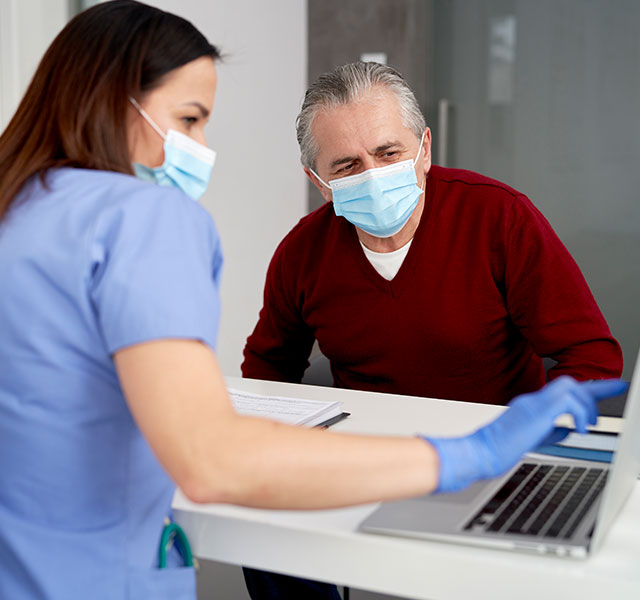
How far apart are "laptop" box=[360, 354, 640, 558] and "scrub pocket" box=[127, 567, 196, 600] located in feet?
0.64

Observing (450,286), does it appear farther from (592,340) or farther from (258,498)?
(258,498)

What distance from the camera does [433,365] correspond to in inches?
67.0

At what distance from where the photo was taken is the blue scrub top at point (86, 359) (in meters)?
0.72

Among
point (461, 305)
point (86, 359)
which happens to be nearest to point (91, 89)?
point (86, 359)

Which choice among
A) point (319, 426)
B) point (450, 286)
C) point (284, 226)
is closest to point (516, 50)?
point (284, 226)

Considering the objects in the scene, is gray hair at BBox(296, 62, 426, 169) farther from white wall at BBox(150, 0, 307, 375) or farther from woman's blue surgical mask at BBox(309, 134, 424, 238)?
white wall at BBox(150, 0, 307, 375)

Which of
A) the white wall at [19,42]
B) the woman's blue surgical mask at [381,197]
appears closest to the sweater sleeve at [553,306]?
the woman's blue surgical mask at [381,197]

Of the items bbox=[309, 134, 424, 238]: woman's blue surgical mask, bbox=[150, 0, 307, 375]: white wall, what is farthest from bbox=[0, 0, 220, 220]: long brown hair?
bbox=[150, 0, 307, 375]: white wall

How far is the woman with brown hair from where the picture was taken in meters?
0.69

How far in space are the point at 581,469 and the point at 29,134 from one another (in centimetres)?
75

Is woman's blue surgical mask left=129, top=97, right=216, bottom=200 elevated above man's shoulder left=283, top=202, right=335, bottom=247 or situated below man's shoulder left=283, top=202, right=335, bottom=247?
above

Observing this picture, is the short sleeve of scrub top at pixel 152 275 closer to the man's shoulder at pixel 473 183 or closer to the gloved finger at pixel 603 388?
the gloved finger at pixel 603 388

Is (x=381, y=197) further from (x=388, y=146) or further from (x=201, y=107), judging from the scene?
(x=201, y=107)

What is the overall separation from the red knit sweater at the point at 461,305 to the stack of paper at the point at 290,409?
419mm
